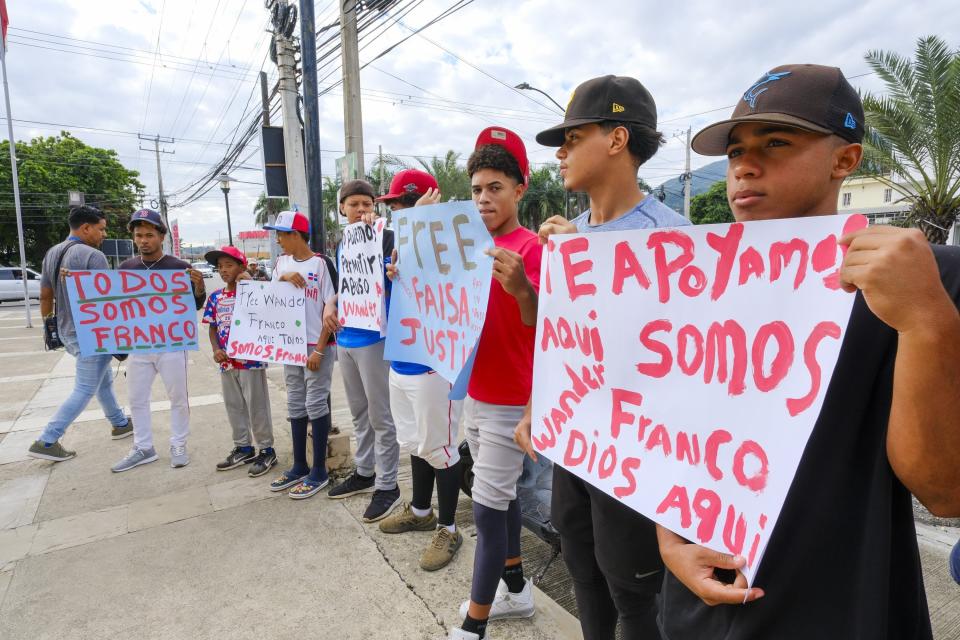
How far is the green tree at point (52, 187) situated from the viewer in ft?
94.5

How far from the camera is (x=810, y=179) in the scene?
0.97 metres

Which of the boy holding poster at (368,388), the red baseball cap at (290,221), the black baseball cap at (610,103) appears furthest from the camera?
the red baseball cap at (290,221)

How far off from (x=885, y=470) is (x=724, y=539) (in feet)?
0.99

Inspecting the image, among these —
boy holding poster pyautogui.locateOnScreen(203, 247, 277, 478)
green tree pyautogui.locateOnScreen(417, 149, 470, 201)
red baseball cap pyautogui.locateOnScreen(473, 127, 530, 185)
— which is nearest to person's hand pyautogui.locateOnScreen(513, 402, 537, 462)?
red baseball cap pyautogui.locateOnScreen(473, 127, 530, 185)

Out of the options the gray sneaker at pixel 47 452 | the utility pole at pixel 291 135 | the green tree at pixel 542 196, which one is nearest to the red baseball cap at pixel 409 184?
the utility pole at pixel 291 135

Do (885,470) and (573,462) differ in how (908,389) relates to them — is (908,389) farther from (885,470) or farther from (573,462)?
(573,462)

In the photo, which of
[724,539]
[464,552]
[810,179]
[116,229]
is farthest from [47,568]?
[116,229]

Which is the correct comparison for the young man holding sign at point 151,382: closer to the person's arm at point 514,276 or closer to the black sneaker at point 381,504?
the black sneaker at point 381,504

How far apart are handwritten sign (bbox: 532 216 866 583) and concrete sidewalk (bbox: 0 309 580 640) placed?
1304 mm

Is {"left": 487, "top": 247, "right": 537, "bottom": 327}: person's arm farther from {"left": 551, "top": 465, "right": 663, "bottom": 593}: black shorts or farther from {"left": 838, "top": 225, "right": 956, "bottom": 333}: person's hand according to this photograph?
{"left": 838, "top": 225, "right": 956, "bottom": 333}: person's hand

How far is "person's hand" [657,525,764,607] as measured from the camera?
90 centimetres

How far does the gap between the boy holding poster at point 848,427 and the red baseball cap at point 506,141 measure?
3.54ft

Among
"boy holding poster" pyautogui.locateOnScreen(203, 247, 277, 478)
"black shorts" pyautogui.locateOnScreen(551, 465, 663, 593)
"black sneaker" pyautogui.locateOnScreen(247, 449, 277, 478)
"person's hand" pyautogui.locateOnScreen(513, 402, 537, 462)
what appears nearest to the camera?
"black shorts" pyautogui.locateOnScreen(551, 465, 663, 593)

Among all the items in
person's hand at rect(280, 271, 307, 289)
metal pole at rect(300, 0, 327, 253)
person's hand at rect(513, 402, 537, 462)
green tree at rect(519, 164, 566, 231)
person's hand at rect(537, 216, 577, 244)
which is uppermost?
green tree at rect(519, 164, 566, 231)
